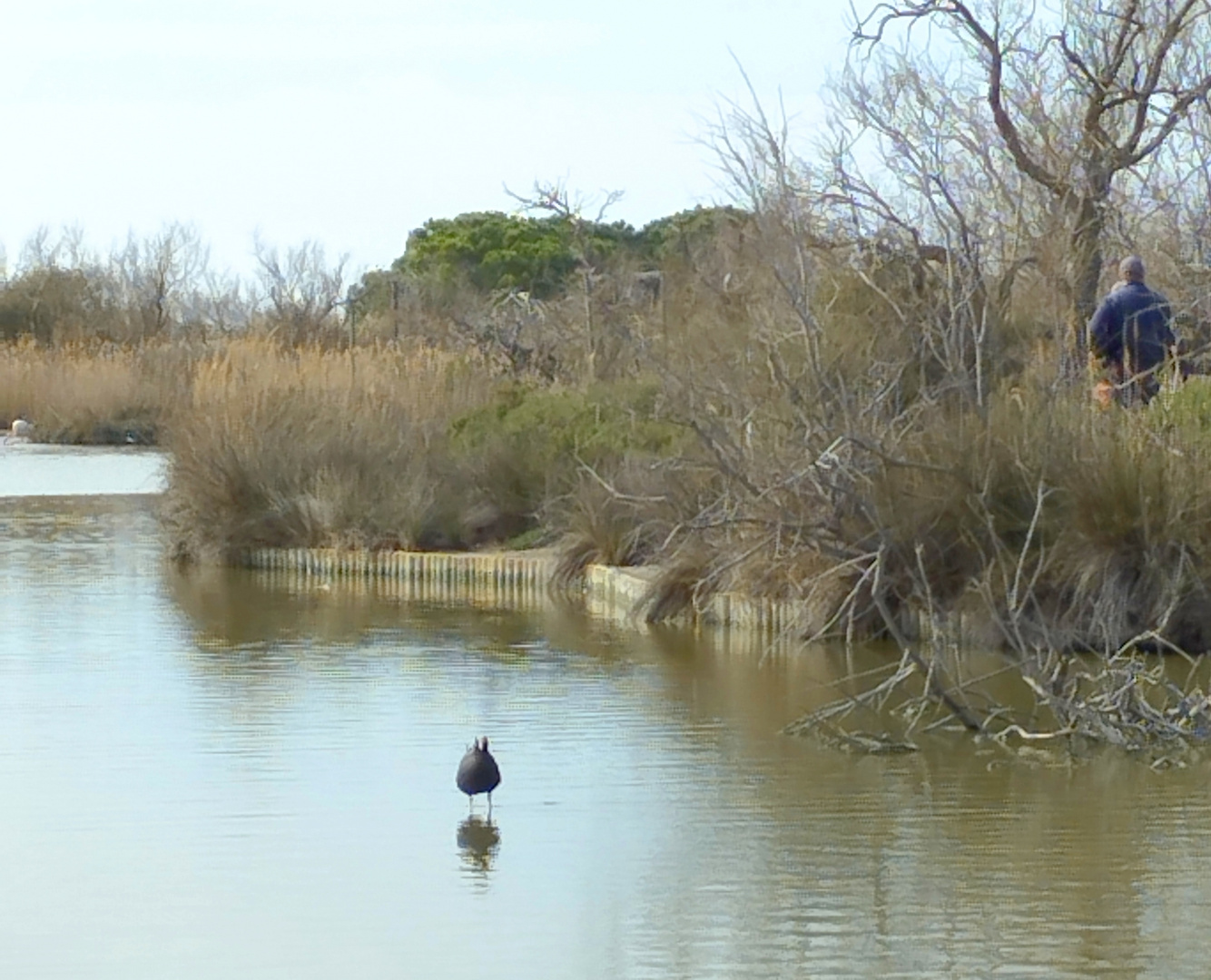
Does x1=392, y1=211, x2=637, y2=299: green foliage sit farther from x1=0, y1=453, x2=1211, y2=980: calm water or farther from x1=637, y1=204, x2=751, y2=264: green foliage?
x1=0, y1=453, x2=1211, y2=980: calm water

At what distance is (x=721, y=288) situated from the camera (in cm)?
1705

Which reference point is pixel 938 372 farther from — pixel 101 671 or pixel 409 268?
pixel 409 268

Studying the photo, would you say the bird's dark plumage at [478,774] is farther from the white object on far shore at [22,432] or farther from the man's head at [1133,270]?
the white object on far shore at [22,432]

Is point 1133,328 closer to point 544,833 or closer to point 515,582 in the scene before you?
point 515,582

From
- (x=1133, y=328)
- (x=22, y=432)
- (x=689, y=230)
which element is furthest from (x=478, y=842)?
(x=22, y=432)

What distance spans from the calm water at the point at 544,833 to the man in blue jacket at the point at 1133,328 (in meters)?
3.17

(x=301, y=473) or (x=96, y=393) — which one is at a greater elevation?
(x=96, y=393)

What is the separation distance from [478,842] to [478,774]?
44cm

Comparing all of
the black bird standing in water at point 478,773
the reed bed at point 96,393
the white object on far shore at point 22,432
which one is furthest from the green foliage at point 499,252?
the black bird standing in water at point 478,773

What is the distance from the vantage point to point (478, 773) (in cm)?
868

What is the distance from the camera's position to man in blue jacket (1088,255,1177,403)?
48.0 feet

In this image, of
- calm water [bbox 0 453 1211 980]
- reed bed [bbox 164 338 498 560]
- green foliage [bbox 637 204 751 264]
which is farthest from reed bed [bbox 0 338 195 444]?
calm water [bbox 0 453 1211 980]

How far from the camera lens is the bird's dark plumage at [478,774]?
8.68m

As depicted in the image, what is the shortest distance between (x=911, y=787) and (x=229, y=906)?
310cm
